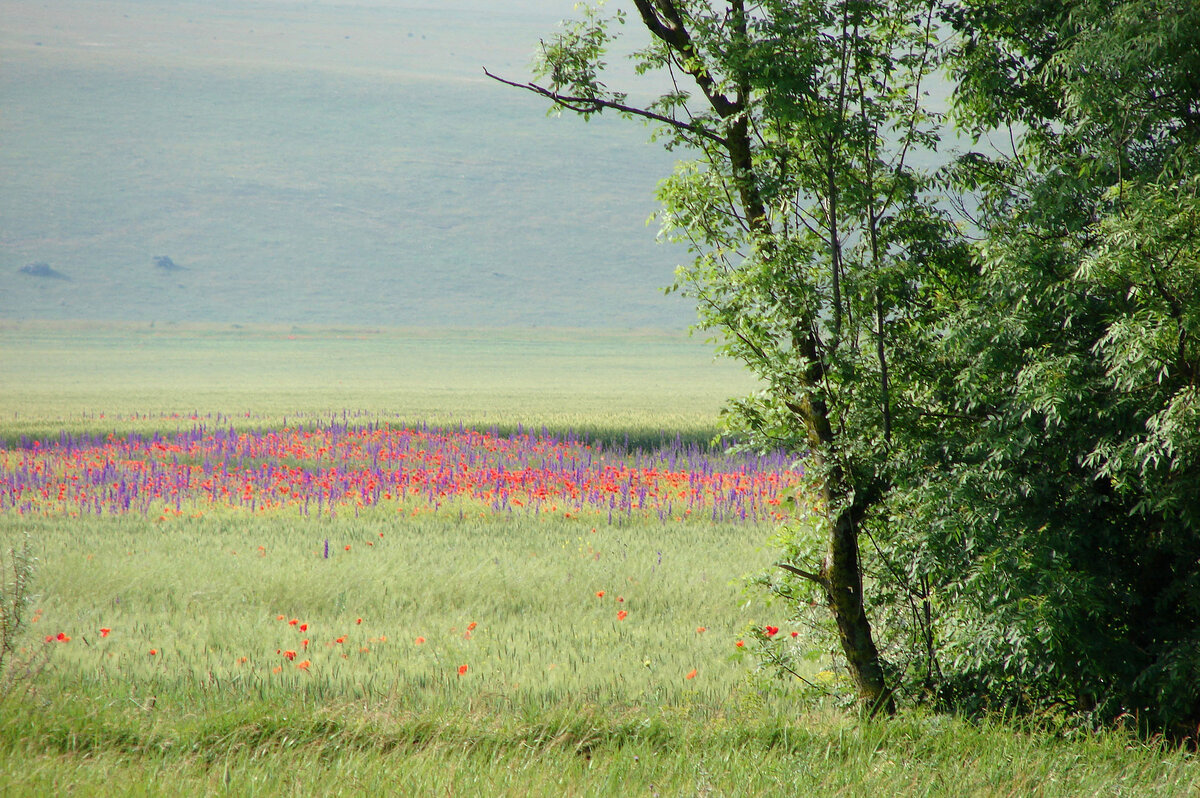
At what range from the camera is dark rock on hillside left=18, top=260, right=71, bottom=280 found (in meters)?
123

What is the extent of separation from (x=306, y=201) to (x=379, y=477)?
15063 cm

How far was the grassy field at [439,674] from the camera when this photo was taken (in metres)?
4.98

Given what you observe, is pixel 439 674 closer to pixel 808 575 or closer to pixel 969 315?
pixel 808 575

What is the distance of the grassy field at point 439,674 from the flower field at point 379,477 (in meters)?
0.30

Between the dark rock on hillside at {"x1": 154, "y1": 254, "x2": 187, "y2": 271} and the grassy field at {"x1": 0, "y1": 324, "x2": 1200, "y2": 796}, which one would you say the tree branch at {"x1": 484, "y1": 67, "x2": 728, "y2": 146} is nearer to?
the grassy field at {"x1": 0, "y1": 324, "x2": 1200, "y2": 796}

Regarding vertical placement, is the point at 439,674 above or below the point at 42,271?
below

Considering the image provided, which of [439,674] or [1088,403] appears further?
[439,674]

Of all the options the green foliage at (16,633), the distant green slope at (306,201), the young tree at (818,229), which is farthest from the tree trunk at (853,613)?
the distant green slope at (306,201)

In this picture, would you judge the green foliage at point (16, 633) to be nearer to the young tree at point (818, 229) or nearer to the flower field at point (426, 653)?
the flower field at point (426, 653)

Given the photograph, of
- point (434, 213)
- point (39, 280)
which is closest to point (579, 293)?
point (434, 213)

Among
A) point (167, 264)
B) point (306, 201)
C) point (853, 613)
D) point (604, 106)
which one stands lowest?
point (853, 613)

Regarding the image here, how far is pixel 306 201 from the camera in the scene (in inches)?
6112

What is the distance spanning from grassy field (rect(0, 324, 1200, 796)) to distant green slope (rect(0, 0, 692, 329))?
115 meters

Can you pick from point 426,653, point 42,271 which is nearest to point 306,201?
point 42,271
